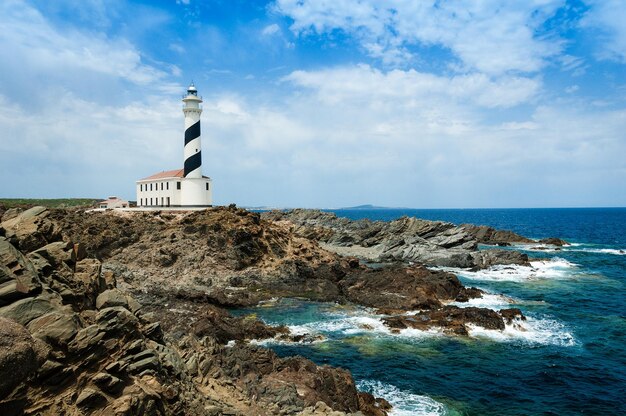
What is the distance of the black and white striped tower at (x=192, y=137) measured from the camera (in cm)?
5809

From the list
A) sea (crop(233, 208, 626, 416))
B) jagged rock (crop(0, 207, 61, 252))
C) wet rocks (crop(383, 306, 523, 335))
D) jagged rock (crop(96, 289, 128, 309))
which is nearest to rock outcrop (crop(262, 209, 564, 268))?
sea (crop(233, 208, 626, 416))

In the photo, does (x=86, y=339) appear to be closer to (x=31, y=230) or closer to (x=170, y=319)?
(x=31, y=230)

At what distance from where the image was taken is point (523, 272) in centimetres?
4866

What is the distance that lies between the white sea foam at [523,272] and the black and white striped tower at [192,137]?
111 feet

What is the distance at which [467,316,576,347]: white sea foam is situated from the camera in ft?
83.1

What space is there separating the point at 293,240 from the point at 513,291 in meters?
21.9

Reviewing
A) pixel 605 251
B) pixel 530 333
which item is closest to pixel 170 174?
pixel 530 333

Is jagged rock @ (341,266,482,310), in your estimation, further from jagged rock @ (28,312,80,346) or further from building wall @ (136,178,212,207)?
building wall @ (136,178,212,207)

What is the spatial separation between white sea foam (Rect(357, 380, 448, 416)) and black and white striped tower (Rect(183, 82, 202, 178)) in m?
44.5

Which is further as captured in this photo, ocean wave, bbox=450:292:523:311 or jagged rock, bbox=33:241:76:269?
ocean wave, bbox=450:292:523:311

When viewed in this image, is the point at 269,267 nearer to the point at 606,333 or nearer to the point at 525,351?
the point at 525,351

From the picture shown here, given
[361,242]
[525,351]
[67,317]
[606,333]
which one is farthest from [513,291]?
[67,317]

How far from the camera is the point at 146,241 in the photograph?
4281cm

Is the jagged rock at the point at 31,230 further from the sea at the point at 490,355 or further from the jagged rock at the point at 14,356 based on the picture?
the sea at the point at 490,355
